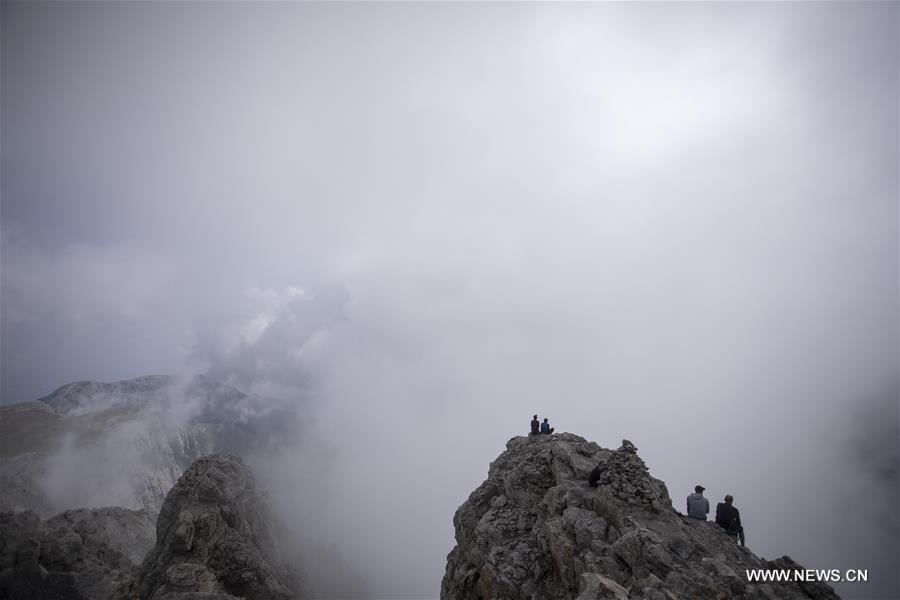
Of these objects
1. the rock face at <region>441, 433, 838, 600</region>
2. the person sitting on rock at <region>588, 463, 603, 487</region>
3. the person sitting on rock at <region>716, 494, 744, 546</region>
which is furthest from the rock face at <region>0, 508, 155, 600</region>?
the person sitting on rock at <region>716, 494, 744, 546</region>

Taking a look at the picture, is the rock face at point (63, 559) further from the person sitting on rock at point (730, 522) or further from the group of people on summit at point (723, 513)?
the person sitting on rock at point (730, 522)

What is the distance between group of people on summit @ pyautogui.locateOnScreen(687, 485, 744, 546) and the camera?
21453mm

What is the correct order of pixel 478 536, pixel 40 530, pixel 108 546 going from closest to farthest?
pixel 478 536 → pixel 40 530 → pixel 108 546

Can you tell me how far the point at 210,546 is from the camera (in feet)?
139

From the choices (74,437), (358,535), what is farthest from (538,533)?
(358,535)

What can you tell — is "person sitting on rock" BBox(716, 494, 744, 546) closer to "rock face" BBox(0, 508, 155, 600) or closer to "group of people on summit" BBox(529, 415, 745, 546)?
"group of people on summit" BBox(529, 415, 745, 546)

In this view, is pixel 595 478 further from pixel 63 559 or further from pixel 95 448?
pixel 95 448

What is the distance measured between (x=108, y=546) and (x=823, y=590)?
74.6m

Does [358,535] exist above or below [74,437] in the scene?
below

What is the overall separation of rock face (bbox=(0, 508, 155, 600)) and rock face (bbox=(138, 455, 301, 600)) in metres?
4.18

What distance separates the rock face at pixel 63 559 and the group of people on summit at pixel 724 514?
54.5 m

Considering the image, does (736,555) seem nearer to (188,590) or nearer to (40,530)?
(188,590)

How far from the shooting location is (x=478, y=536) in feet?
94.9

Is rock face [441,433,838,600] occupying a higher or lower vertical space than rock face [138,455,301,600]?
higher
